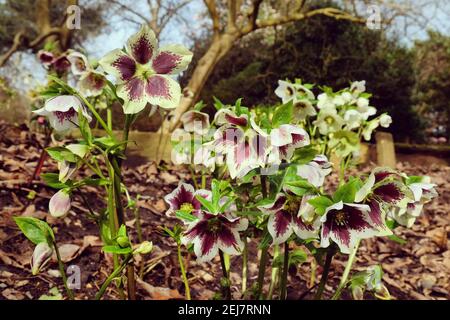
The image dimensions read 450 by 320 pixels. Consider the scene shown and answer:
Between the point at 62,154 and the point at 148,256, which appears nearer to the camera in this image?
the point at 62,154

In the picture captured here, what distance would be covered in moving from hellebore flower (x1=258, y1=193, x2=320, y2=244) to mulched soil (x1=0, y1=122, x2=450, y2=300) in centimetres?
23

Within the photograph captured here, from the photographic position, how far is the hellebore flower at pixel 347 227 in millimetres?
629

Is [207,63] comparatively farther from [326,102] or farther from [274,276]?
[274,276]

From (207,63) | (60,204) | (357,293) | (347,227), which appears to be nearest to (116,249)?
(60,204)

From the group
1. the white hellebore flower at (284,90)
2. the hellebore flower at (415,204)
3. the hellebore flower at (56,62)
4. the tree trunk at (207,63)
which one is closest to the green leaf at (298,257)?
the hellebore flower at (415,204)

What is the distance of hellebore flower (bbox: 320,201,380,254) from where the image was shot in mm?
629

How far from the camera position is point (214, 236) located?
2.34 ft

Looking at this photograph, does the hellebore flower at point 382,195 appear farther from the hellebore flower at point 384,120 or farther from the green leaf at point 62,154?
the hellebore flower at point 384,120

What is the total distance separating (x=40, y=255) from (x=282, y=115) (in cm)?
47

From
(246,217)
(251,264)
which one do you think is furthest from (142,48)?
(251,264)

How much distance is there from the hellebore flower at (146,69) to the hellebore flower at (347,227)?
31 cm

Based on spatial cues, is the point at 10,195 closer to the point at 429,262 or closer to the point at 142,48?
the point at 142,48

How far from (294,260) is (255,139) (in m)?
0.34

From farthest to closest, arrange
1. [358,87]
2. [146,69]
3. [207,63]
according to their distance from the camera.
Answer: [207,63]
[358,87]
[146,69]
